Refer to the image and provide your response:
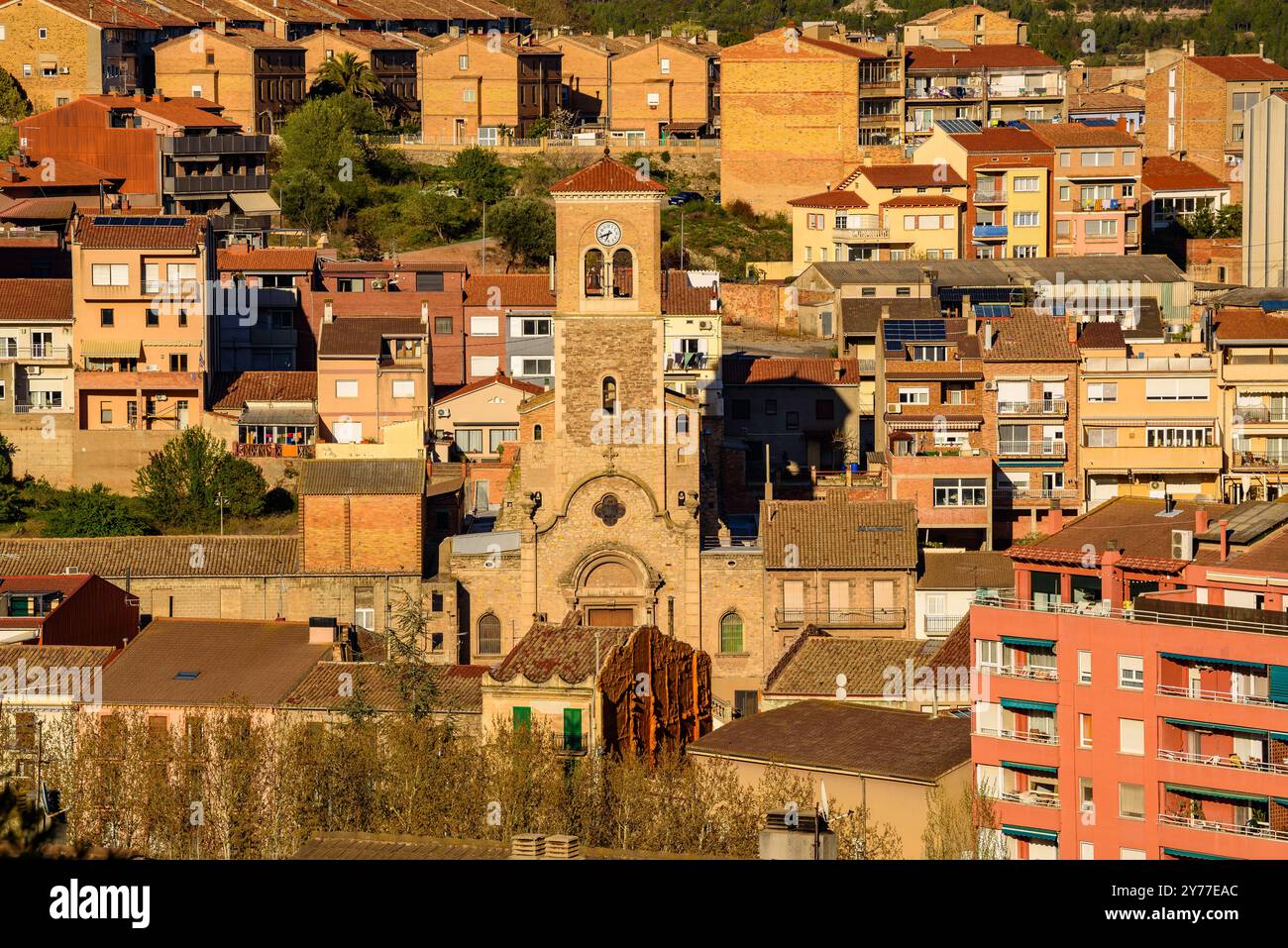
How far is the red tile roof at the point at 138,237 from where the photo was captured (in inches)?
3093

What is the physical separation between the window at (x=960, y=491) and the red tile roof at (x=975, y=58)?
46.5m

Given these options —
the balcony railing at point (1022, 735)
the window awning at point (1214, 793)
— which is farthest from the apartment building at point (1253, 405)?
the window awning at point (1214, 793)

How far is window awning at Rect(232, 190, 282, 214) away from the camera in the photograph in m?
97.4

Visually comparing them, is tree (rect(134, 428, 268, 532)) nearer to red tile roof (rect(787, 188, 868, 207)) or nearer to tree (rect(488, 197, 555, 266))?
tree (rect(488, 197, 555, 266))

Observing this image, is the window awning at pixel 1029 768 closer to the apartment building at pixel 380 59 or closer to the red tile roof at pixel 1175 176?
the red tile roof at pixel 1175 176

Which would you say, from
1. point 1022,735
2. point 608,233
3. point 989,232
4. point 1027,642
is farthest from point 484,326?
point 1022,735

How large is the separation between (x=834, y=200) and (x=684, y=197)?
381 inches

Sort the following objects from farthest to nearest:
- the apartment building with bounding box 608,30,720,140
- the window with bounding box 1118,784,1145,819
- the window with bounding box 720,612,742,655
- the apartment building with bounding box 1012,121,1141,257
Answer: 1. the apartment building with bounding box 608,30,720,140
2. the apartment building with bounding box 1012,121,1141,257
3. the window with bounding box 720,612,742,655
4. the window with bounding box 1118,784,1145,819

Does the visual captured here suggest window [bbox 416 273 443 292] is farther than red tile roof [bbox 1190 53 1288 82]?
No

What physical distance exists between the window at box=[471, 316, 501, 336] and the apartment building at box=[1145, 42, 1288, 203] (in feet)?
124

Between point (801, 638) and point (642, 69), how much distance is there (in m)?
62.0

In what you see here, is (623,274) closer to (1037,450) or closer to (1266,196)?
(1037,450)

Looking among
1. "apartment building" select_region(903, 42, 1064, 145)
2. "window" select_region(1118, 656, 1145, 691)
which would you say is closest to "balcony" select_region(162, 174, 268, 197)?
"apartment building" select_region(903, 42, 1064, 145)
